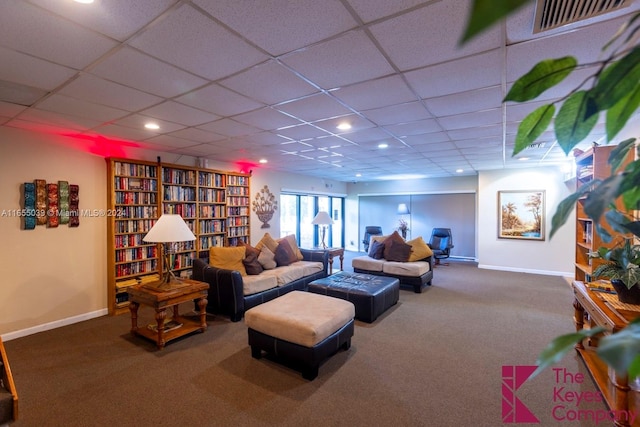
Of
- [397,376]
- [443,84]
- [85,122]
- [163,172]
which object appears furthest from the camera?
[163,172]

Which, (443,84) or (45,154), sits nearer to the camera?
(443,84)

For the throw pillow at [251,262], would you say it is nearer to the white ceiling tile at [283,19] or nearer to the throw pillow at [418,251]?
the throw pillow at [418,251]

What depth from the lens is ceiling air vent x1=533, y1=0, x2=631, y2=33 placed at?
4.81 feet

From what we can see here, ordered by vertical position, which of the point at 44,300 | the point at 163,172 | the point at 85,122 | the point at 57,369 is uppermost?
the point at 85,122

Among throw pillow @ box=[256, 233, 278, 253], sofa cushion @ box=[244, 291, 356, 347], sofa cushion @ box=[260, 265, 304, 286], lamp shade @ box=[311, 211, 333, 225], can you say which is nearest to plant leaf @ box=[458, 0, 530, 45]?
sofa cushion @ box=[244, 291, 356, 347]

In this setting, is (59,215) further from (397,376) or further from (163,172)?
(397,376)

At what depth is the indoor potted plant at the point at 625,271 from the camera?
7.13 feet

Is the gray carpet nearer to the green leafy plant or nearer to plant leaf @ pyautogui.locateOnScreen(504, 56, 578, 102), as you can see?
the green leafy plant

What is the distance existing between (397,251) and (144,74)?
4.73 m

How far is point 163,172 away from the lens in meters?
4.76

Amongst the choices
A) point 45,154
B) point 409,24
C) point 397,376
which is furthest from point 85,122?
point 397,376

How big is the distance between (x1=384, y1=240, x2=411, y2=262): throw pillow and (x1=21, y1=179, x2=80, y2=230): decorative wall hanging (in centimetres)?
487

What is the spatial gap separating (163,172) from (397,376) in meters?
4.38

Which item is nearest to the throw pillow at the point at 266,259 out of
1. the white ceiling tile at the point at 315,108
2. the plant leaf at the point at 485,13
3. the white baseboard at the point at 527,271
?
the white ceiling tile at the point at 315,108
